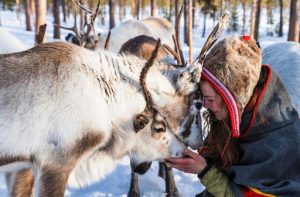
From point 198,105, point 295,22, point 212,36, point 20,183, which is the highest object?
point 212,36

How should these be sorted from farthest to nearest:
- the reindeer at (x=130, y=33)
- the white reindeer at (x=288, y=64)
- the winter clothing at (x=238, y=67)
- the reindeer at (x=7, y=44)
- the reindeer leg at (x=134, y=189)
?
1. the reindeer at (x=130, y=33)
2. the reindeer leg at (x=134, y=189)
3. the reindeer at (x=7, y=44)
4. the white reindeer at (x=288, y=64)
5. the winter clothing at (x=238, y=67)

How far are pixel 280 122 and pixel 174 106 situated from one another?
55 cm

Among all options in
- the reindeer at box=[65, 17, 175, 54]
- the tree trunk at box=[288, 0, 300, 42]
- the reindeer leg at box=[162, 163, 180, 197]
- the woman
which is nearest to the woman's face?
the woman

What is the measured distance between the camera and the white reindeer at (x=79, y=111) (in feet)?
6.54

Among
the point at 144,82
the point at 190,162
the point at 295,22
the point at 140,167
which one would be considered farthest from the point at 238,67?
the point at 295,22

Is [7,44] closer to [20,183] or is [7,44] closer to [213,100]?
[20,183]

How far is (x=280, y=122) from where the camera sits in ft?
7.32

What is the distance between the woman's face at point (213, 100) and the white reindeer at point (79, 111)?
59 mm

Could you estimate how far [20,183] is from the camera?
268 cm

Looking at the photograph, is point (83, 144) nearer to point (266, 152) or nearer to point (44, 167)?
point (44, 167)

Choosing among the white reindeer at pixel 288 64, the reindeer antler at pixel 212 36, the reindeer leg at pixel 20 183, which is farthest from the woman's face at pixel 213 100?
the reindeer leg at pixel 20 183

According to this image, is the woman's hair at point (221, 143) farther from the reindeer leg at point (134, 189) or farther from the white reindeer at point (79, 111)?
the reindeer leg at point (134, 189)

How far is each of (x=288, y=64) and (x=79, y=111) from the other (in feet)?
5.83

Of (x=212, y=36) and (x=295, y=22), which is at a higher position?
(x=212, y=36)
